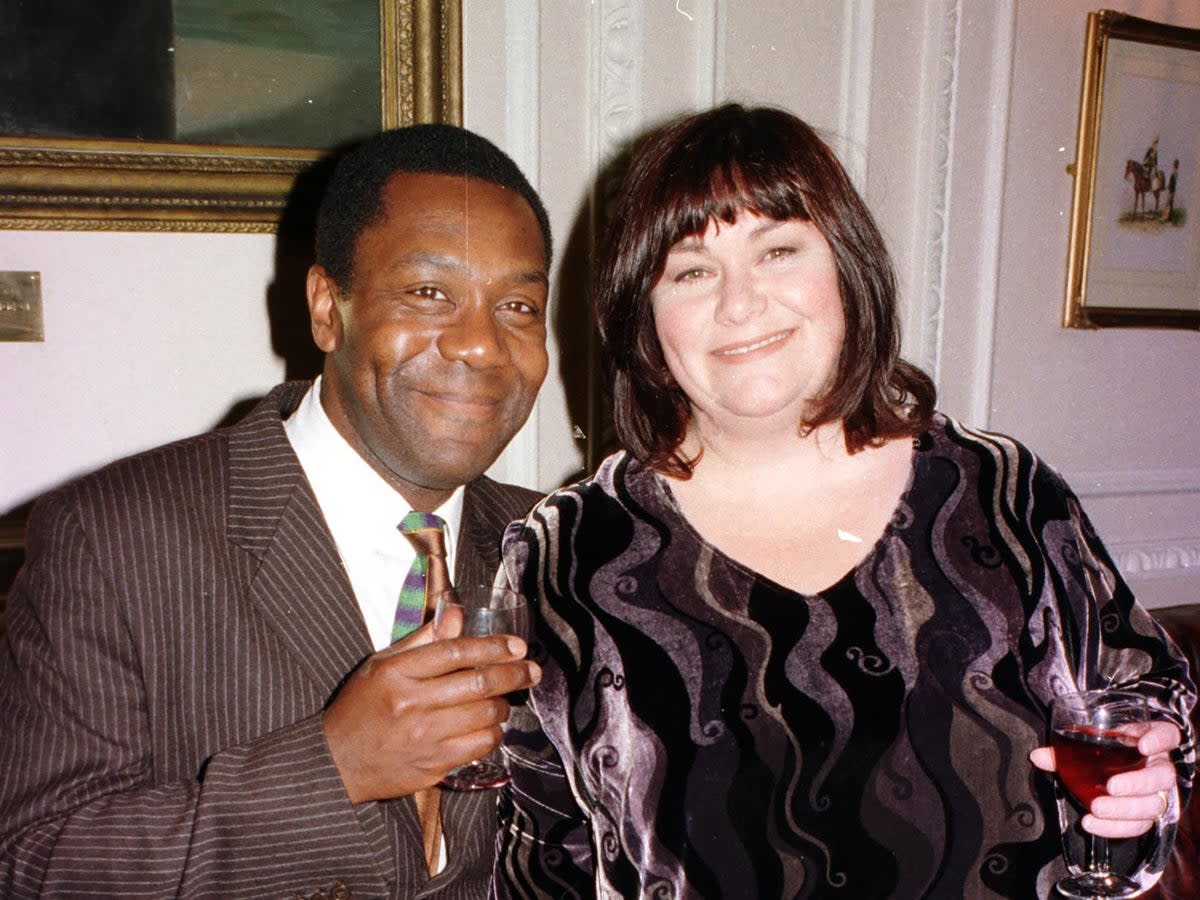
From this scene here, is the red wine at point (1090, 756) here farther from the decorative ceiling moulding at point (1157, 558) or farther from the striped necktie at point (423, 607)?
the decorative ceiling moulding at point (1157, 558)

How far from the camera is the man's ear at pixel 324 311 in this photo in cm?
192

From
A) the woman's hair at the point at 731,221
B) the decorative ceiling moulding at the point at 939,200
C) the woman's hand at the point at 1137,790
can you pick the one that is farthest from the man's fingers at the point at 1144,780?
the decorative ceiling moulding at the point at 939,200

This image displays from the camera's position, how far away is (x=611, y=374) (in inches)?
83.7

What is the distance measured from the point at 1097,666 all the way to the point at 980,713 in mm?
282

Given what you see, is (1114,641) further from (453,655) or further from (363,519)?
(363,519)

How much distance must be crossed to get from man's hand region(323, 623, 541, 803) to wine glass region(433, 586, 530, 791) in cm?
3

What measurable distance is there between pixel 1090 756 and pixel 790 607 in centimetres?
49

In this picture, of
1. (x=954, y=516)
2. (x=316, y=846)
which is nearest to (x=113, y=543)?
(x=316, y=846)

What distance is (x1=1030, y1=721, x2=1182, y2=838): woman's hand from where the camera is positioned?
1645 millimetres

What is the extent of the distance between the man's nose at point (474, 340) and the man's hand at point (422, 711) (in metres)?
0.49

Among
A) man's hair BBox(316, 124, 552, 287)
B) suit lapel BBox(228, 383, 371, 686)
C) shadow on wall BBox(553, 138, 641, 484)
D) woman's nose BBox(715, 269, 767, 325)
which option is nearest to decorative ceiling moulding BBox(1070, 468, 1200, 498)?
shadow on wall BBox(553, 138, 641, 484)

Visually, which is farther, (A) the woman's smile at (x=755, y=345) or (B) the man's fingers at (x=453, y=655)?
(A) the woman's smile at (x=755, y=345)

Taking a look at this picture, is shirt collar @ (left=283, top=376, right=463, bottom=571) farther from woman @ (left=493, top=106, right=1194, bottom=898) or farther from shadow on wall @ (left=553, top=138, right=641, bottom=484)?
shadow on wall @ (left=553, top=138, right=641, bottom=484)

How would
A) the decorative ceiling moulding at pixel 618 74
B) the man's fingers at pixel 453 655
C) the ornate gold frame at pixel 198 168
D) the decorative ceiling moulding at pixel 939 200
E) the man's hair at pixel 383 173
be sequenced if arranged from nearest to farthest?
1. the man's fingers at pixel 453 655
2. the man's hair at pixel 383 173
3. the ornate gold frame at pixel 198 168
4. the decorative ceiling moulding at pixel 618 74
5. the decorative ceiling moulding at pixel 939 200
